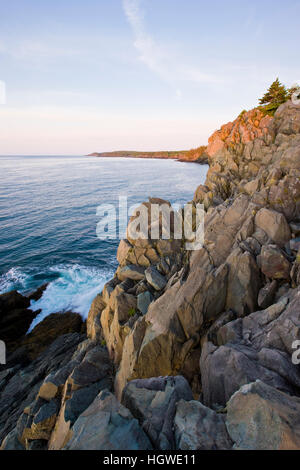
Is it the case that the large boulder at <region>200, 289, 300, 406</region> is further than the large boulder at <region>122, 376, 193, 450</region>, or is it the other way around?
the large boulder at <region>200, 289, 300, 406</region>

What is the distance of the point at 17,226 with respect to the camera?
47.4 metres

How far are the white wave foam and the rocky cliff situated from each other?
229 inches

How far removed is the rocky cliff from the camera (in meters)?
5.56

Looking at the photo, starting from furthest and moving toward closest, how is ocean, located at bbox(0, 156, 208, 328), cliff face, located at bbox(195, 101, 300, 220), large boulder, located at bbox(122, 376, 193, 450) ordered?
ocean, located at bbox(0, 156, 208, 328), cliff face, located at bbox(195, 101, 300, 220), large boulder, located at bbox(122, 376, 193, 450)

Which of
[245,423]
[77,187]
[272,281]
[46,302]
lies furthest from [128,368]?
[77,187]

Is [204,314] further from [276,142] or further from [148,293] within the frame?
[276,142]

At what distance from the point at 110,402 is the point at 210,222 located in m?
14.7

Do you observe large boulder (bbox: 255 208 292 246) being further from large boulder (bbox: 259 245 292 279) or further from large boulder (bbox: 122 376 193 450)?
large boulder (bbox: 122 376 193 450)

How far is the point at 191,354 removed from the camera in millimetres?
11773

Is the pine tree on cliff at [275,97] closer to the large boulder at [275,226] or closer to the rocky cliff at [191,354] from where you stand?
the rocky cliff at [191,354]

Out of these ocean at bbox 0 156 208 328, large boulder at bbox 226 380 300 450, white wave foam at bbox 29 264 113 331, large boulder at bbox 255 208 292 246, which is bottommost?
white wave foam at bbox 29 264 113 331

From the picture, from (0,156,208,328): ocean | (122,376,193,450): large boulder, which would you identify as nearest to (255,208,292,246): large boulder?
(122,376,193,450): large boulder

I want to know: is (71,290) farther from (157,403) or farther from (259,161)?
(259,161)

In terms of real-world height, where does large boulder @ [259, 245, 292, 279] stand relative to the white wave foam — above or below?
above
